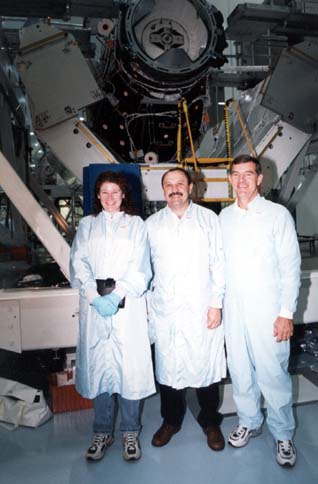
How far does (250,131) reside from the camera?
3873mm

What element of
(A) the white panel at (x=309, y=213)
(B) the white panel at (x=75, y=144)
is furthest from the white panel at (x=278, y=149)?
(A) the white panel at (x=309, y=213)

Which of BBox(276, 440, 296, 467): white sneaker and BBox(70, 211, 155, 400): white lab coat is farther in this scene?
BBox(70, 211, 155, 400): white lab coat

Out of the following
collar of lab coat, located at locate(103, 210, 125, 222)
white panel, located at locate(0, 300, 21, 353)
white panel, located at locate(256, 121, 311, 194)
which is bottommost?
white panel, located at locate(0, 300, 21, 353)

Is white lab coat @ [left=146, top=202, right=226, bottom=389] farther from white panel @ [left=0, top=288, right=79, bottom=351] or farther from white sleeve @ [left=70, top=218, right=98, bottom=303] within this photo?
white panel @ [left=0, top=288, right=79, bottom=351]

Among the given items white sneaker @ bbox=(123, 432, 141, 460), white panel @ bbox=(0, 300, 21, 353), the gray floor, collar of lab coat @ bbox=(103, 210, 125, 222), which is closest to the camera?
the gray floor

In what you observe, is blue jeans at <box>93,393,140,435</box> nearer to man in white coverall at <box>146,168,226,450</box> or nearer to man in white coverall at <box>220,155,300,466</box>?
man in white coverall at <box>146,168,226,450</box>

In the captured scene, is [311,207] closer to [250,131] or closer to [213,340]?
[250,131]

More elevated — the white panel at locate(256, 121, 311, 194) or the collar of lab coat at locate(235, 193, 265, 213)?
the white panel at locate(256, 121, 311, 194)

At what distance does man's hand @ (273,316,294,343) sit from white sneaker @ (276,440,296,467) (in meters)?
0.54

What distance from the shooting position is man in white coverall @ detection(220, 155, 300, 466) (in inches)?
76.6

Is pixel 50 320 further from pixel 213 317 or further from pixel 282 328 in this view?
pixel 282 328

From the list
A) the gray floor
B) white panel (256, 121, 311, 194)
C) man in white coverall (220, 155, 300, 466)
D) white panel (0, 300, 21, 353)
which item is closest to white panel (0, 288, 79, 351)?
white panel (0, 300, 21, 353)

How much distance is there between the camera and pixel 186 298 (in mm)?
2059

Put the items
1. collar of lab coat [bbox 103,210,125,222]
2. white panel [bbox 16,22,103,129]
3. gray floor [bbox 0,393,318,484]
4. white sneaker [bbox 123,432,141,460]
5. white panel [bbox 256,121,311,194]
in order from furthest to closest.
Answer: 1. white panel [bbox 256,121,311,194]
2. white panel [bbox 16,22,103,129]
3. collar of lab coat [bbox 103,210,125,222]
4. white sneaker [bbox 123,432,141,460]
5. gray floor [bbox 0,393,318,484]
